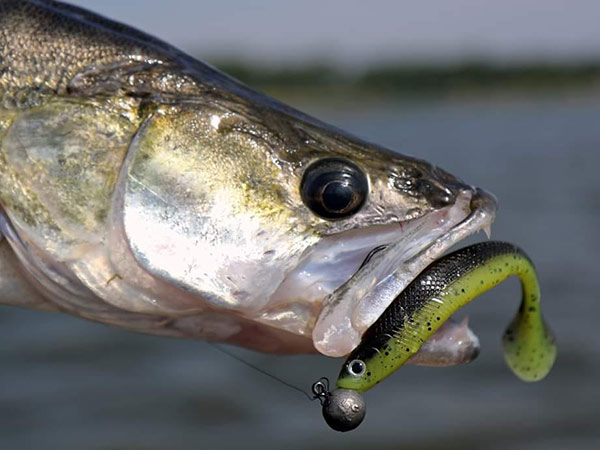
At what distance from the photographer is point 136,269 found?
2389 millimetres

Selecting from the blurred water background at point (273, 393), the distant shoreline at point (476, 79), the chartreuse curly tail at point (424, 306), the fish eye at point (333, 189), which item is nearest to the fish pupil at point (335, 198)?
the fish eye at point (333, 189)

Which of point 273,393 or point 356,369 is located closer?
point 356,369

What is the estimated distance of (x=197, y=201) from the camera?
92.8 inches

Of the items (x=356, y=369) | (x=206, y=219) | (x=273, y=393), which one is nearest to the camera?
(x=356, y=369)

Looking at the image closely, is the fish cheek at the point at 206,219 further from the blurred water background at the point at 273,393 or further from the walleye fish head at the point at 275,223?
the blurred water background at the point at 273,393

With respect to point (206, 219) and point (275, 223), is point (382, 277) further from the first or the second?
point (206, 219)

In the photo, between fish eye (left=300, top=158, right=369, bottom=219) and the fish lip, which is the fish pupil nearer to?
fish eye (left=300, top=158, right=369, bottom=219)

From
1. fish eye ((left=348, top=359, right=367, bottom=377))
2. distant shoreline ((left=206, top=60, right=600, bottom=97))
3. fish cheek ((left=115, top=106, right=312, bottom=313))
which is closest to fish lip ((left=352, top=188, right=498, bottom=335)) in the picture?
fish eye ((left=348, top=359, right=367, bottom=377))

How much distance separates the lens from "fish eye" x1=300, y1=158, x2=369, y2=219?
93.2 inches

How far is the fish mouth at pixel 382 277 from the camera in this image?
2305 millimetres

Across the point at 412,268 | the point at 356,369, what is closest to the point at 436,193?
the point at 412,268

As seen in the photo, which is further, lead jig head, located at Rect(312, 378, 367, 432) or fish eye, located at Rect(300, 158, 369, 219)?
fish eye, located at Rect(300, 158, 369, 219)

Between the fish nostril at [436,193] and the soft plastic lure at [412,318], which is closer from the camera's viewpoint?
the soft plastic lure at [412,318]

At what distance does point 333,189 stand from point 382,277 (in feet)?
0.86
